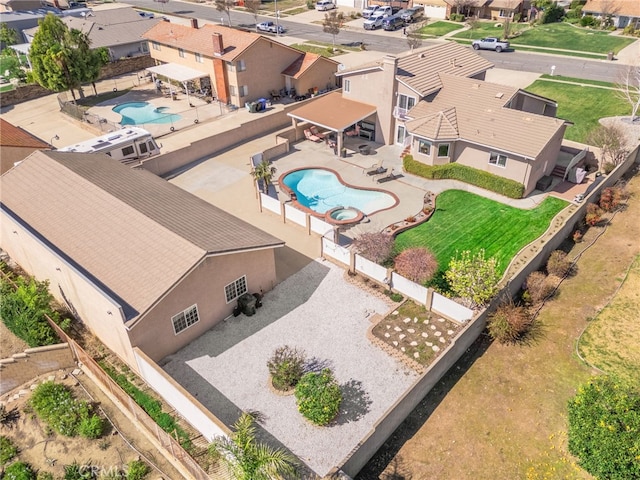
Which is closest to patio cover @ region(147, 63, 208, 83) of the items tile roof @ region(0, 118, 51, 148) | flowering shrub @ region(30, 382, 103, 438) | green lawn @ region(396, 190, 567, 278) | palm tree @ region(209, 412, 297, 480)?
tile roof @ region(0, 118, 51, 148)

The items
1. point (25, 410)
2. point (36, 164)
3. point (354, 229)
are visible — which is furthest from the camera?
point (354, 229)

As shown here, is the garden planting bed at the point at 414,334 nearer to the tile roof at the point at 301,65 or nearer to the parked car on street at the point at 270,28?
the tile roof at the point at 301,65

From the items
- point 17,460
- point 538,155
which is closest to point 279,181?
point 538,155

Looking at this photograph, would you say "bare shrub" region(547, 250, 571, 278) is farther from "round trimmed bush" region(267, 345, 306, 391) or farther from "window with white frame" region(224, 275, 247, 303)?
"window with white frame" region(224, 275, 247, 303)

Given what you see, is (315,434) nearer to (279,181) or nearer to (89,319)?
(89,319)

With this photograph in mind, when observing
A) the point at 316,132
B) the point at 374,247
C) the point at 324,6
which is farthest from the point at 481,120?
the point at 324,6

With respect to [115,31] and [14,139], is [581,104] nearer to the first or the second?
[14,139]
